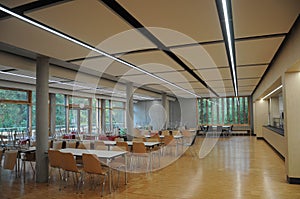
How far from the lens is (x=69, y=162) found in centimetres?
510

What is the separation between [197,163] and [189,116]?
12.9 metres

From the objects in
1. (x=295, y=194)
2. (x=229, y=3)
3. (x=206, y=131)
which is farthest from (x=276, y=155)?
(x=206, y=131)

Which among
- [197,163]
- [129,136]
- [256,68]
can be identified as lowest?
[197,163]

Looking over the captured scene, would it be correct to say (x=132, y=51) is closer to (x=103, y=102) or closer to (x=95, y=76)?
(x=95, y=76)

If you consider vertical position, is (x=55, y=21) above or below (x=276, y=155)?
above

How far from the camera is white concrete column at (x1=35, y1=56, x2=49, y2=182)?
590 centimetres

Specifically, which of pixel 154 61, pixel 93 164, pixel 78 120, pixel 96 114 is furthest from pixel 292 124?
pixel 96 114

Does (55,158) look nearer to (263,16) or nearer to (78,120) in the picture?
(263,16)

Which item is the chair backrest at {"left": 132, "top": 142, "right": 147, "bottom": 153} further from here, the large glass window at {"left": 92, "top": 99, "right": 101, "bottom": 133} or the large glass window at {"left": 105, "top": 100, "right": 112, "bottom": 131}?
the large glass window at {"left": 105, "top": 100, "right": 112, "bottom": 131}

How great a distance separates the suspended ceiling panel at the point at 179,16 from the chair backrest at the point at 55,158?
3.43 m

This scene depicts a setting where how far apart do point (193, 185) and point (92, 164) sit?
228 cm

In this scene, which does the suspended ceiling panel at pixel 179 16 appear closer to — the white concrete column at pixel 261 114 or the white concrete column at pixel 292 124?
the white concrete column at pixel 292 124

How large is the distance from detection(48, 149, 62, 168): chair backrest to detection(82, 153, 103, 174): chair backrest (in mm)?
754

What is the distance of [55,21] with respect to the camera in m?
3.56
